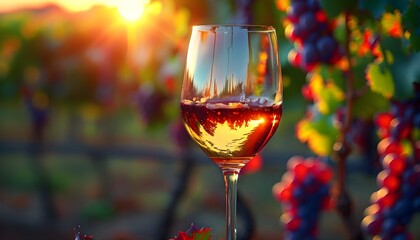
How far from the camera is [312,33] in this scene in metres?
2.29

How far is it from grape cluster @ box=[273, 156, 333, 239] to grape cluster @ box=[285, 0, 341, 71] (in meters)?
0.56

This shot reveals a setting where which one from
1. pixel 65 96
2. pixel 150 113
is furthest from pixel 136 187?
pixel 150 113

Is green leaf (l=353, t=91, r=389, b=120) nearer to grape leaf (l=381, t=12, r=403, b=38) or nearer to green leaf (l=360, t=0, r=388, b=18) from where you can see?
grape leaf (l=381, t=12, r=403, b=38)

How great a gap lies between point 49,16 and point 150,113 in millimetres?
6323

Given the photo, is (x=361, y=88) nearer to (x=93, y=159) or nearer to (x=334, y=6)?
(x=334, y=6)

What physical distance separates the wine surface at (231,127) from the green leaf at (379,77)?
0.50 m

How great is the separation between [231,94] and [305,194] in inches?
45.8

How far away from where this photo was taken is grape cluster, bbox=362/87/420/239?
2357 mm

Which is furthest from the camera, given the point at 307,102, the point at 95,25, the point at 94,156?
the point at 94,156

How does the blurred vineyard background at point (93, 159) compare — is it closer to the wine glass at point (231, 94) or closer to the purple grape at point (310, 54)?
the purple grape at point (310, 54)

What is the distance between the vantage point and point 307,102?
318cm

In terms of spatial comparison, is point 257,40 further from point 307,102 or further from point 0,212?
point 0,212

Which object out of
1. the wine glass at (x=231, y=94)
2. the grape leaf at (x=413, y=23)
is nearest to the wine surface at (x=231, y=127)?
the wine glass at (x=231, y=94)

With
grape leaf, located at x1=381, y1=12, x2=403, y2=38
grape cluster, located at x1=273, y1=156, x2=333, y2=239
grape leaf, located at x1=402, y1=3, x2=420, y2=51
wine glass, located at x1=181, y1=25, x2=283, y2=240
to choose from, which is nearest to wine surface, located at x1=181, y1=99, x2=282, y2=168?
wine glass, located at x1=181, y1=25, x2=283, y2=240
